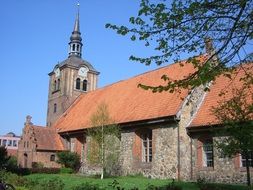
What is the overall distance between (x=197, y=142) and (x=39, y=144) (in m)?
17.2

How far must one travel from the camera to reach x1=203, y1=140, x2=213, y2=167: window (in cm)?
2214

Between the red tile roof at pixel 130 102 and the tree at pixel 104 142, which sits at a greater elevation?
the red tile roof at pixel 130 102

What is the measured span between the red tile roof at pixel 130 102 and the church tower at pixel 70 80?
4.59 ft

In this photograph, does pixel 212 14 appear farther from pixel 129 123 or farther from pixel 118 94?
pixel 118 94

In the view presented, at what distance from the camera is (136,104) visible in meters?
28.7

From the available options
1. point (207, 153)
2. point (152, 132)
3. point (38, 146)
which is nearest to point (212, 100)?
point (207, 153)

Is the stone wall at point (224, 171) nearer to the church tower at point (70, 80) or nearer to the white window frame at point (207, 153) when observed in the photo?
the white window frame at point (207, 153)

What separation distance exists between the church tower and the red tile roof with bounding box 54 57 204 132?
4.59 ft

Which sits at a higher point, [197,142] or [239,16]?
[239,16]

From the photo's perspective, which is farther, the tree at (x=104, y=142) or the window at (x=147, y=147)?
the tree at (x=104, y=142)

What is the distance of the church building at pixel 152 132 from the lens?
22.3 m

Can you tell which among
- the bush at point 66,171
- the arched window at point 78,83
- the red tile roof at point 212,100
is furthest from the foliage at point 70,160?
the red tile roof at point 212,100

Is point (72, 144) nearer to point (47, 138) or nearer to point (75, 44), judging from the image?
point (47, 138)

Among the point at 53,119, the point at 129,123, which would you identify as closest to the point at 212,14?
the point at 129,123
